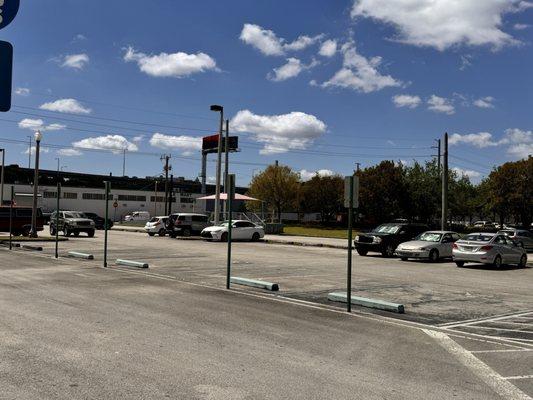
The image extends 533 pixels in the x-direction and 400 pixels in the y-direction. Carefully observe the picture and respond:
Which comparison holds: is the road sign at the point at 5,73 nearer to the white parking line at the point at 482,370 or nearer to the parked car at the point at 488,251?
the white parking line at the point at 482,370

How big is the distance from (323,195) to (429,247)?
50.9m

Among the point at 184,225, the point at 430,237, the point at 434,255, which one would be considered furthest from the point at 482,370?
the point at 184,225

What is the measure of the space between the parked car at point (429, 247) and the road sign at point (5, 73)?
67.3 feet

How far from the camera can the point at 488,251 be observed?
20.9 m

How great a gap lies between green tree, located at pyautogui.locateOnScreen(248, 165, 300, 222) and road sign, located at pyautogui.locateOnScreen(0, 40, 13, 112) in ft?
224

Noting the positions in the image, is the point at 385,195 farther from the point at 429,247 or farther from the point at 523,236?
the point at 429,247

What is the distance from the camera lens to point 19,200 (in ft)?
133

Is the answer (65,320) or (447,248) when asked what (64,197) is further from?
(65,320)

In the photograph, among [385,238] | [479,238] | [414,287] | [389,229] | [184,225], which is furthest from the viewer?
[184,225]

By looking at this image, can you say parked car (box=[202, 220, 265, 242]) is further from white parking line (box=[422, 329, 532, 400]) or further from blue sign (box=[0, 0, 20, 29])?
blue sign (box=[0, 0, 20, 29])

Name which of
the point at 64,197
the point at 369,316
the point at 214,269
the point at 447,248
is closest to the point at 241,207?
the point at 64,197

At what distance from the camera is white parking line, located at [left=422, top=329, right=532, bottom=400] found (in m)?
5.51

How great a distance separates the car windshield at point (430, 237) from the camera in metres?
24.8

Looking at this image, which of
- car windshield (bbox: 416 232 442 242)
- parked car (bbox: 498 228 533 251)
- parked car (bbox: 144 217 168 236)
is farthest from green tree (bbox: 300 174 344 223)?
car windshield (bbox: 416 232 442 242)
